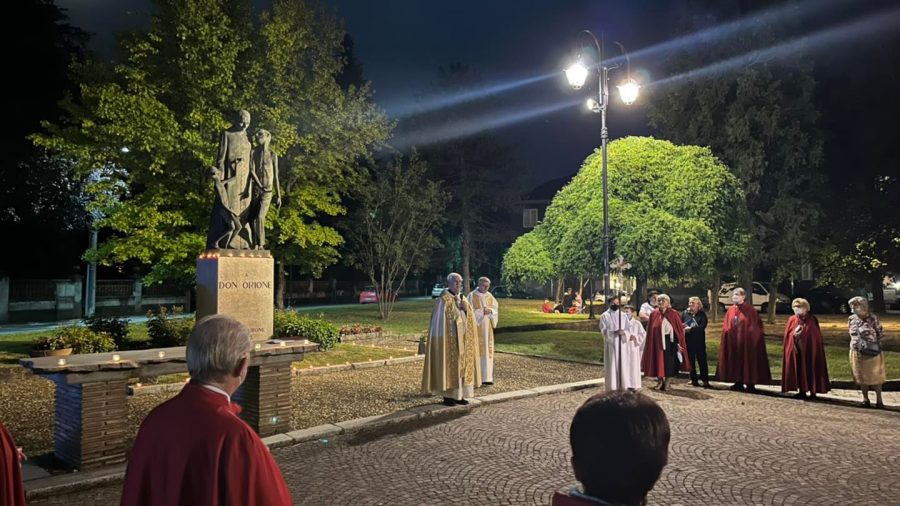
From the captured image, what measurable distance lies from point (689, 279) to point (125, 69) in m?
19.0

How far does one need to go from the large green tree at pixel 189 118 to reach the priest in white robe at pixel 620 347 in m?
11.7

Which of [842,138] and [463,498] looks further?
[842,138]

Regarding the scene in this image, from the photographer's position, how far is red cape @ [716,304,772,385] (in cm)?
1083

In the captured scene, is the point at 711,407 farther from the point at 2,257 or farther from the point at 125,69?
the point at 2,257

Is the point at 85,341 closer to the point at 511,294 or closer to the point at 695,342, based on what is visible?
the point at 695,342

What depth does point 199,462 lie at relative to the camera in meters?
2.00

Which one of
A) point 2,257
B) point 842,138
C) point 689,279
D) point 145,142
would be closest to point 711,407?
point 689,279

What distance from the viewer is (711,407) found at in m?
9.30

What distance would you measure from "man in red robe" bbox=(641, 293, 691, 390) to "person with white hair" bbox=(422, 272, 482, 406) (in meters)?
3.77

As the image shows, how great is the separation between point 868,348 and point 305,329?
444 inches

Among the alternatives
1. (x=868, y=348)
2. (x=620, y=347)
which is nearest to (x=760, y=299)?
(x=868, y=348)

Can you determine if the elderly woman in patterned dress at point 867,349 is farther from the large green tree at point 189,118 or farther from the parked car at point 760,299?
the parked car at point 760,299

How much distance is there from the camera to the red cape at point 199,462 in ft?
6.54

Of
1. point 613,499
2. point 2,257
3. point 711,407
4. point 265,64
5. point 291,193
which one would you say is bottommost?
point 711,407
